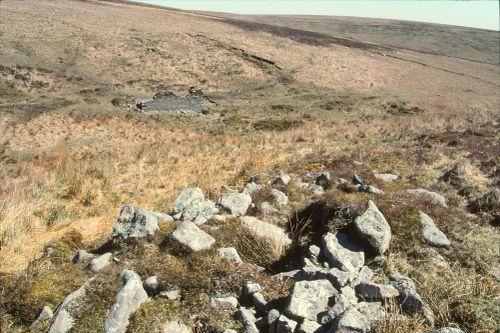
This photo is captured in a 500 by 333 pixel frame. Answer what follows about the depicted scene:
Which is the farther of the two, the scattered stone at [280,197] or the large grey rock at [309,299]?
the scattered stone at [280,197]

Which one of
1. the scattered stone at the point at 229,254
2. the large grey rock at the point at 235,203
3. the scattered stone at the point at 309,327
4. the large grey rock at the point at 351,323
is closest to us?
the large grey rock at the point at 351,323

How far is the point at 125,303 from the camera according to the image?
5.16 metres

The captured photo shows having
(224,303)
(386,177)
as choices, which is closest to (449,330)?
(224,303)

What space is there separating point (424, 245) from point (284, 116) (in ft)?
85.7

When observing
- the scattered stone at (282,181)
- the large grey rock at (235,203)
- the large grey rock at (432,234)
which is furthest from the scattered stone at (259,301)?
the scattered stone at (282,181)

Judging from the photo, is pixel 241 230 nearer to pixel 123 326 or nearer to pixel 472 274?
pixel 123 326

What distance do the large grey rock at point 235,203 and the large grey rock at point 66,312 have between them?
3360 millimetres

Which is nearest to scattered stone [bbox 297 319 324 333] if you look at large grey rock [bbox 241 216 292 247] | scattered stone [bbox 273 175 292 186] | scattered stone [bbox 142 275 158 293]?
scattered stone [bbox 142 275 158 293]

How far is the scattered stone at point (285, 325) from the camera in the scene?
498 cm

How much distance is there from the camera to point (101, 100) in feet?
99.8

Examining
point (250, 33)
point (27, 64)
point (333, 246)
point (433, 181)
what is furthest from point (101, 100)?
point (250, 33)

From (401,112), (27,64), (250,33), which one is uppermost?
(250,33)

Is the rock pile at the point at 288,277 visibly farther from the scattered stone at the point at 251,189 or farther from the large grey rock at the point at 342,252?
the scattered stone at the point at 251,189

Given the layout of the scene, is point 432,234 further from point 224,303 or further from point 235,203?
point 224,303
